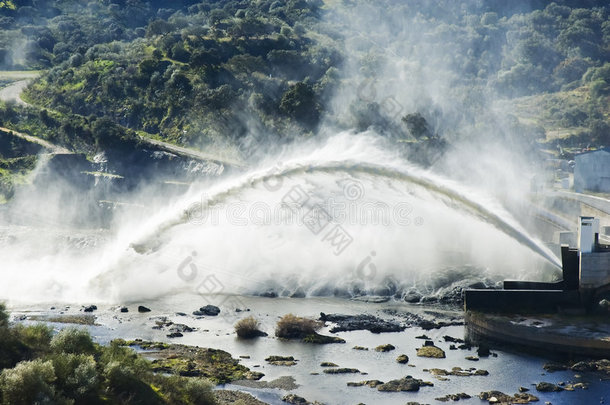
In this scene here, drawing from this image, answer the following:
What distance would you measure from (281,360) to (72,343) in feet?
49.5

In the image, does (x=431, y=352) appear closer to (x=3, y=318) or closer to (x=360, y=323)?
(x=360, y=323)

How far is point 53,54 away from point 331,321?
497 feet

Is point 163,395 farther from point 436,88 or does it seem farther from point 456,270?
point 436,88

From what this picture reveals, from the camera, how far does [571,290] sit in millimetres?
64375

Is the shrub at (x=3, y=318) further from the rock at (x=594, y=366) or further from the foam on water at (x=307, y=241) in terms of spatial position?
the rock at (x=594, y=366)

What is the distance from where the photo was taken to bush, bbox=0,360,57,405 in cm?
3562

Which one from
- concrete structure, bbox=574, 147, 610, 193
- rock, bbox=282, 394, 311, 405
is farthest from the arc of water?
concrete structure, bbox=574, 147, 610, 193

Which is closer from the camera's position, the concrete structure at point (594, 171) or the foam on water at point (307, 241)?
the foam on water at point (307, 241)

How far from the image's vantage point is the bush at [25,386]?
117 ft

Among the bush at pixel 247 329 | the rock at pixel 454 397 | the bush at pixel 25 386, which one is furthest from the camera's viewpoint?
the bush at pixel 247 329

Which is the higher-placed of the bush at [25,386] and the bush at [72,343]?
the bush at [72,343]

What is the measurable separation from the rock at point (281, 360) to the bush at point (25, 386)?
20.0 metres

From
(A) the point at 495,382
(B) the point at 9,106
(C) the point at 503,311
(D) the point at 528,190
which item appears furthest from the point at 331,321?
(B) the point at 9,106

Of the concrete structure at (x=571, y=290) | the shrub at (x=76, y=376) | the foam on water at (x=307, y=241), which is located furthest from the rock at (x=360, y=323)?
the shrub at (x=76, y=376)
